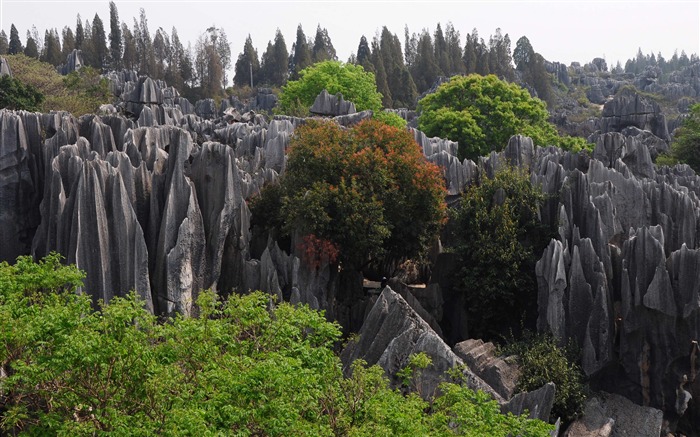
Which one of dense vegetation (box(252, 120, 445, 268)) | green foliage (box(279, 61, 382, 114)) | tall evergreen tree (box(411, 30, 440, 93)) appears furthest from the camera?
tall evergreen tree (box(411, 30, 440, 93))

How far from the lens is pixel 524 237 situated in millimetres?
20234

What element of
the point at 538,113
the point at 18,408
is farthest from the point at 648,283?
the point at 538,113

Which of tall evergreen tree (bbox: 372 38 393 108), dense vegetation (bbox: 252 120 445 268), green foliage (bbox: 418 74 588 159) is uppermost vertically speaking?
tall evergreen tree (bbox: 372 38 393 108)

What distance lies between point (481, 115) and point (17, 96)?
26170 millimetres

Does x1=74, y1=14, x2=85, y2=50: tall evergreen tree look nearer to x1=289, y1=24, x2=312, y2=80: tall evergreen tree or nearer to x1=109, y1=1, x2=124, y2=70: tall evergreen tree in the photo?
x1=109, y1=1, x2=124, y2=70: tall evergreen tree

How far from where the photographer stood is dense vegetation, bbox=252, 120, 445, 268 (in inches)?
744

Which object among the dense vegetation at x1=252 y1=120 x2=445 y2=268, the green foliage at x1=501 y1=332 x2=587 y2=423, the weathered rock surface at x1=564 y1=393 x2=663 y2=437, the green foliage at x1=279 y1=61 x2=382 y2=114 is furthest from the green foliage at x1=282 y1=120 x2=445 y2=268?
the green foliage at x1=279 y1=61 x2=382 y2=114

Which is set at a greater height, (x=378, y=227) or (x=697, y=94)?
(x=697, y=94)

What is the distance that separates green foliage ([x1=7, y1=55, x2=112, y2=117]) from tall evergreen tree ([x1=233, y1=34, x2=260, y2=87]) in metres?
31.2

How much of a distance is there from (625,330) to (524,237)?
4.06 metres

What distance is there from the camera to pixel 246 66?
3423 inches

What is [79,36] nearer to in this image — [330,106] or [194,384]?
[330,106]

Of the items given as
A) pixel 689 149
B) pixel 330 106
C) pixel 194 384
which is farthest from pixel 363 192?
pixel 689 149

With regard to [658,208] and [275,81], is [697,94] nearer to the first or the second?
[275,81]
